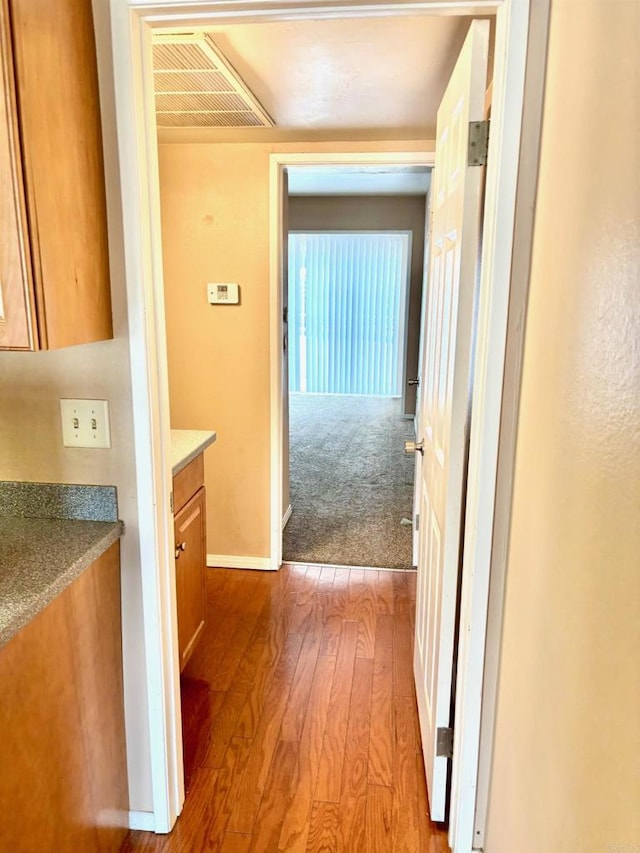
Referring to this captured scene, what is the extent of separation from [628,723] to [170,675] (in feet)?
4.05

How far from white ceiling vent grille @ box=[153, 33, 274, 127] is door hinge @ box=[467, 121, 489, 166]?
86cm

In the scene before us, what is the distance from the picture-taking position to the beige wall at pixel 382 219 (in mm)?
6742

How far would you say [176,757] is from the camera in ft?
5.50

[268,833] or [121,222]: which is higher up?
[121,222]

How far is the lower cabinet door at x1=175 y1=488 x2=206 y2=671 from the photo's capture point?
1994 millimetres

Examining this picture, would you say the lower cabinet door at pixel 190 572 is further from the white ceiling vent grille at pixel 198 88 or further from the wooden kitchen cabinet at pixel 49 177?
the white ceiling vent grille at pixel 198 88

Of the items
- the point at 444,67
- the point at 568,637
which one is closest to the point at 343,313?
the point at 444,67

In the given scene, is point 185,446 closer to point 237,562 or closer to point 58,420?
point 58,420

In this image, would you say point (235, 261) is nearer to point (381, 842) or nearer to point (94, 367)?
point (94, 367)

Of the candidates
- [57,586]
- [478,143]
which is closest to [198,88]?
[478,143]

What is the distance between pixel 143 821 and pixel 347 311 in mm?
6500

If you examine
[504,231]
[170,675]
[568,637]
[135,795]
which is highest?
[504,231]

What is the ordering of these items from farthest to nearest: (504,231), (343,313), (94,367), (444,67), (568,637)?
(343,313) → (444,67) → (94,367) → (504,231) → (568,637)

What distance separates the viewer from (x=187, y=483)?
207cm
